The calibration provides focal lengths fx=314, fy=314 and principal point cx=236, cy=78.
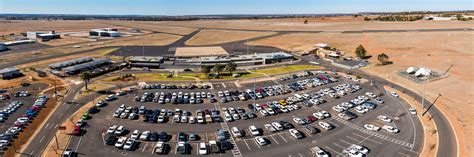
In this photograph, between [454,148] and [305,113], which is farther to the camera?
[305,113]

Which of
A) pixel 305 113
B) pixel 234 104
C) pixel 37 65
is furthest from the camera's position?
pixel 37 65

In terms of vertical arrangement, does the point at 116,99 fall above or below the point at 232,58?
below

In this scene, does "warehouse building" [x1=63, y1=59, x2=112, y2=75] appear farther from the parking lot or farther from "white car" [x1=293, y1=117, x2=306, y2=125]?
Result: "white car" [x1=293, y1=117, x2=306, y2=125]

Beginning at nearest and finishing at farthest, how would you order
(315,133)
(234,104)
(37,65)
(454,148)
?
(454,148)
(315,133)
(234,104)
(37,65)

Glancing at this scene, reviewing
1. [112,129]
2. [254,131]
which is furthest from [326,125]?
[112,129]

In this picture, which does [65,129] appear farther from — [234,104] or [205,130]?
[234,104]

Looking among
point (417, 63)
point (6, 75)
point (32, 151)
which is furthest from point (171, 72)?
point (417, 63)

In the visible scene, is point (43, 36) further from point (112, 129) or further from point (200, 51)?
point (112, 129)
